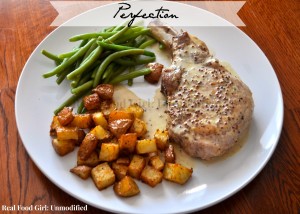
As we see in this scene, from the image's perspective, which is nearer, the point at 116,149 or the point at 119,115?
the point at 116,149

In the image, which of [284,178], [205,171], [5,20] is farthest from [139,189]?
[5,20]

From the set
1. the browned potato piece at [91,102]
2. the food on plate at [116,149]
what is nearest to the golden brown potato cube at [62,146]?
the food on plate at [116,149]

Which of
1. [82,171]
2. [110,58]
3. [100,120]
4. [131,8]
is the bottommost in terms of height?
[82,171]

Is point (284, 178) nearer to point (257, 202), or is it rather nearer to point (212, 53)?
point (257, 202)

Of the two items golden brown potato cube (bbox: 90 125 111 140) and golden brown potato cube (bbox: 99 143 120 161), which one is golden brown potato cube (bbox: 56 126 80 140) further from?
golden brown potato cube (bbox: 99 143 120 161)

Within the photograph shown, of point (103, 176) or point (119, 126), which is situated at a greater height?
point (119, 126)

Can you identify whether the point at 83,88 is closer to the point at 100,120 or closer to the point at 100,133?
the point at 100,120

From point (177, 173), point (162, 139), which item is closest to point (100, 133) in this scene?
point (162, 139)

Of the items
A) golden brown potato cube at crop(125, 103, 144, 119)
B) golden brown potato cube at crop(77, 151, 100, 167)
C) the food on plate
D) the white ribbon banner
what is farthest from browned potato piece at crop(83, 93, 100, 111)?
the white ribbon banner
